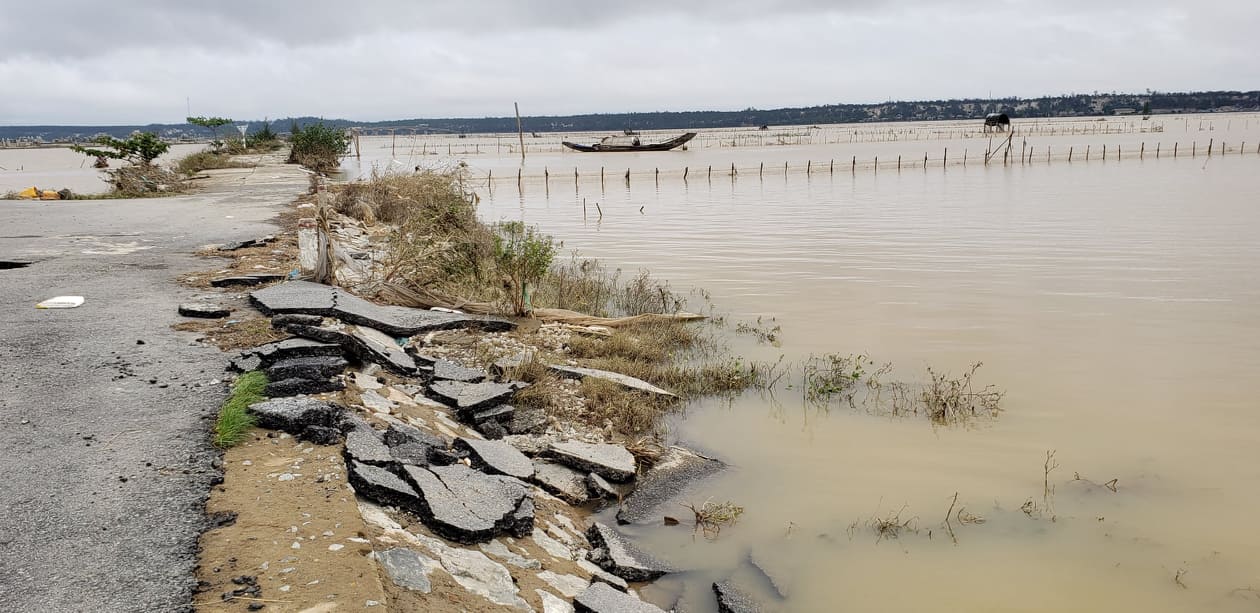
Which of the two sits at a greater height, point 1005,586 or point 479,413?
point 479,413

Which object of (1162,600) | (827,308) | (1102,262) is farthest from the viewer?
(1102,262)

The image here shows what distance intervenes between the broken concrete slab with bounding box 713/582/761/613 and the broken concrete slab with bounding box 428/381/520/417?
2503 millimetres

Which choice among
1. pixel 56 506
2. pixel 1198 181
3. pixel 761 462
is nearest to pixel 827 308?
pixel 761 462

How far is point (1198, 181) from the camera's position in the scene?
3072cm

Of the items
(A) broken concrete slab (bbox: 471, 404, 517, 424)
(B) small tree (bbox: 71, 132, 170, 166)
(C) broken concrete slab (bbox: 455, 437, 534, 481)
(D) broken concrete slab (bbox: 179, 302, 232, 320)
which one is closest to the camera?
(C) broken concrete slab (bbox: 455, 437, 534, 481)

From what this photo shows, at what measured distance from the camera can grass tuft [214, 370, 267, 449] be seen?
15.0ft

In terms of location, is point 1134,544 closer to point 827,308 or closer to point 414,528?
point 414,528

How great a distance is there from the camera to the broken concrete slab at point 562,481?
18.8 ft

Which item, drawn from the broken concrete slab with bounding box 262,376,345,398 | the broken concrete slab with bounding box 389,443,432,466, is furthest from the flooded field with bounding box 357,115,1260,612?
the broken concrete slab with bounding box 262,376,345,398

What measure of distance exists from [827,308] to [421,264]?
18.0ft

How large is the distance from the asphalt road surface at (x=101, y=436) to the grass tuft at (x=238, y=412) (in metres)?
0.09

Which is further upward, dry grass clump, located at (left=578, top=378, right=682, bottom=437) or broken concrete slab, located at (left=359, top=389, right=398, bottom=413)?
broken concrete slab, located at (left=359, top=389, right=398, bottom=413)

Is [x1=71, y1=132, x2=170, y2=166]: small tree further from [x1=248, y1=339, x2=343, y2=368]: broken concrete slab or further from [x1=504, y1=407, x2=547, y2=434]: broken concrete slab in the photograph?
[x1=504, y1=407, x2=547, y2=434]: broken concrete slab

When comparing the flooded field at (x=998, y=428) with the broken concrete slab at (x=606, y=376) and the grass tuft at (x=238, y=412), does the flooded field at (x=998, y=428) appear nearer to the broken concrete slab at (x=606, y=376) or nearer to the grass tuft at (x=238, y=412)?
the broken concrete slab at (x=606, y=376)
